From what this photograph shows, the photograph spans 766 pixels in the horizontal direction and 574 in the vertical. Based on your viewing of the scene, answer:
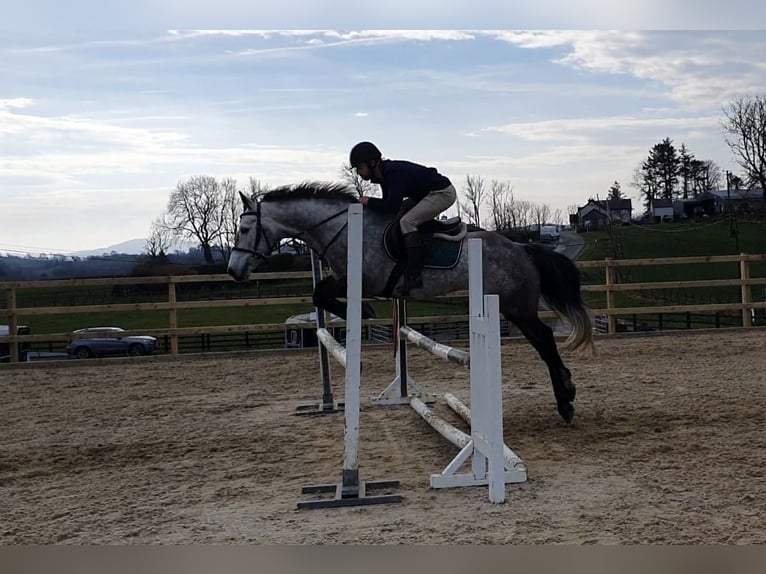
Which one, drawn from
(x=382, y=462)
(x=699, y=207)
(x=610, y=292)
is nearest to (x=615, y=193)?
(x=699, y=207)

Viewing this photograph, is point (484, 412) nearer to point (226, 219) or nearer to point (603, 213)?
point (226, 219)

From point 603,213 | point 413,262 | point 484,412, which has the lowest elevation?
point 484,412

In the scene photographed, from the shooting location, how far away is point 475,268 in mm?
3299

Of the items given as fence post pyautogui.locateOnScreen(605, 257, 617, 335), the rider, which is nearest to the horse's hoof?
the rider

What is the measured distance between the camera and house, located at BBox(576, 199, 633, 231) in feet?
65.4

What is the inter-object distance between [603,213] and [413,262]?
1869 cm

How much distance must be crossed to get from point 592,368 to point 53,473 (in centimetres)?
518

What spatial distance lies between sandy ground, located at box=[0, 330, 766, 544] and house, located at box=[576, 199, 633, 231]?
13.2 m

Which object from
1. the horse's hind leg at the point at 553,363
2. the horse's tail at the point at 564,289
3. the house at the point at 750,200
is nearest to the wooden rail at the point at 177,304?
the house at the point at 750,200

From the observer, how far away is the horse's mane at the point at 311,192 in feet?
14.8

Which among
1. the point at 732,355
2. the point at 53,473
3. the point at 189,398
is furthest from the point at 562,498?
the point at 732,355

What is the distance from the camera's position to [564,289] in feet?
15.4

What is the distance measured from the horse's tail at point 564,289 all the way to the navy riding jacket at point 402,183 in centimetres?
93

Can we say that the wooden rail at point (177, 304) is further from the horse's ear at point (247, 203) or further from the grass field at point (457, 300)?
the horse's ear at point (247, 203)
